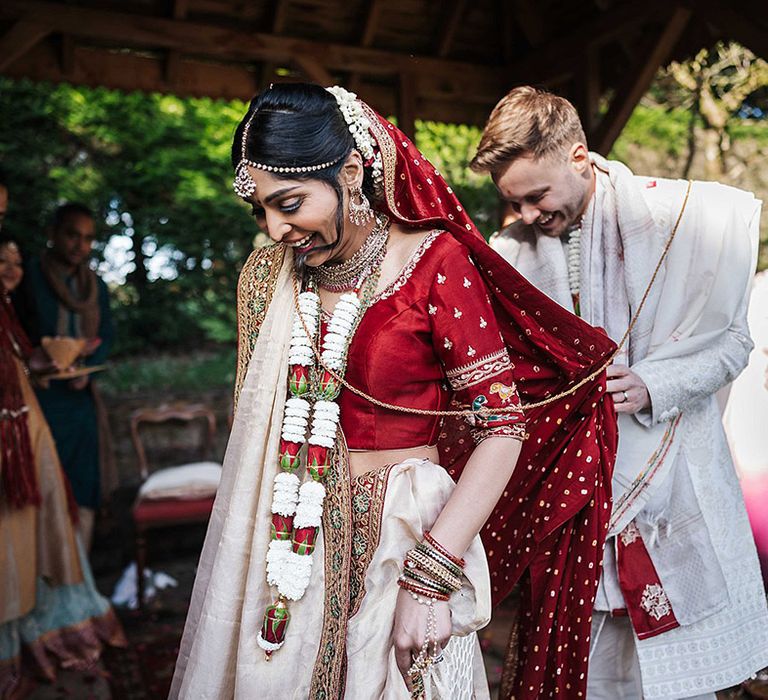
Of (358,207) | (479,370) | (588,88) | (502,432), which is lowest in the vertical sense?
(502,432)

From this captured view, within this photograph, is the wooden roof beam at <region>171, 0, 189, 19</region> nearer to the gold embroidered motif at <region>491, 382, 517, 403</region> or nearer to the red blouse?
the red blouse

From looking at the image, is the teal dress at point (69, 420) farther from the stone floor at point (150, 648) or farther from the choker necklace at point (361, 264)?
the choker necklace at point (361, 264)

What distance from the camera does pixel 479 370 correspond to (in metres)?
1.56

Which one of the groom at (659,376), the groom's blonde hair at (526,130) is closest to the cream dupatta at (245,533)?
the groom's blonde hair at (526,130)

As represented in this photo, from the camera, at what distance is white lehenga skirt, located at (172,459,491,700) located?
1525 mm

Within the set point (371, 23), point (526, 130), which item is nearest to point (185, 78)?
point (371, 23)

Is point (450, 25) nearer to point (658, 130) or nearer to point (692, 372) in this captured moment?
point (692, 372)

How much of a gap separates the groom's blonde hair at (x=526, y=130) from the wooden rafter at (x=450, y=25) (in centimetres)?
293

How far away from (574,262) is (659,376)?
420mm

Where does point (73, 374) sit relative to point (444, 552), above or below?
above

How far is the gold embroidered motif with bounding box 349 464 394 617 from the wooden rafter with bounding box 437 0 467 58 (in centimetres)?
383

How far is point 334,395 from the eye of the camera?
163 centimetres

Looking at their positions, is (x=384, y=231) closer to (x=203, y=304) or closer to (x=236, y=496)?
(x=236, y=496)

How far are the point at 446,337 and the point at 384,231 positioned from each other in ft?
0.96
